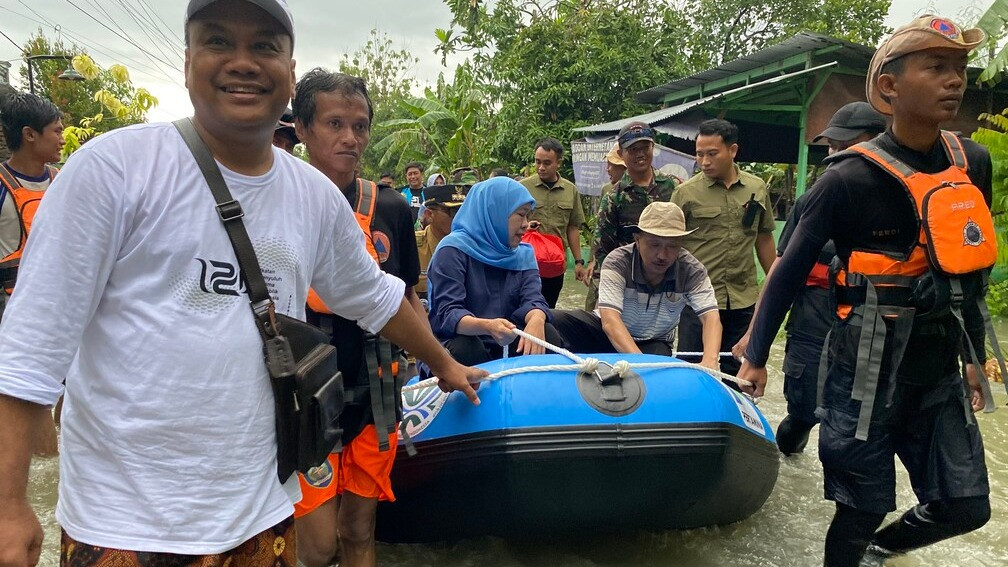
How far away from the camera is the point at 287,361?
4.50 ft

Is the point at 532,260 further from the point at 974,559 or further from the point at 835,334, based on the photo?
the point at 974,559

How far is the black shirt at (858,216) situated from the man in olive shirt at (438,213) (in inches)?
129

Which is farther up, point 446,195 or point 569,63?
point 569,63

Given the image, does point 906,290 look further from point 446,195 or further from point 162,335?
point 446,195

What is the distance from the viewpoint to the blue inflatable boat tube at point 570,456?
8.61 ft

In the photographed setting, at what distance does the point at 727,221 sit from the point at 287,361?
12.0 ft

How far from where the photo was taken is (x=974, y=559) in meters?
3.04

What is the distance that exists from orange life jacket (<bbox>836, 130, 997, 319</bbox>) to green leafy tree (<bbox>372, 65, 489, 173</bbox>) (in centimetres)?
1368

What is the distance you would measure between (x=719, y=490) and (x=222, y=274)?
2188mm

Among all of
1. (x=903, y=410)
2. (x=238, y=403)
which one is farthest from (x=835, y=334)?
(x=238, y=403)

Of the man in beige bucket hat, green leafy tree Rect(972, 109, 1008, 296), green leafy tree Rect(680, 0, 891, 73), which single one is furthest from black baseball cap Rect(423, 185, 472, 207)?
green leafy tree Rect(680, 0, 891, 73)

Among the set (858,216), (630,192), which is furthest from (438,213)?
(858,216)

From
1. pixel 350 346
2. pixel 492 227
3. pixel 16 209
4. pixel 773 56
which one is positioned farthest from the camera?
pixel 773 56

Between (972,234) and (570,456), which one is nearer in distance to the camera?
(972,234)
